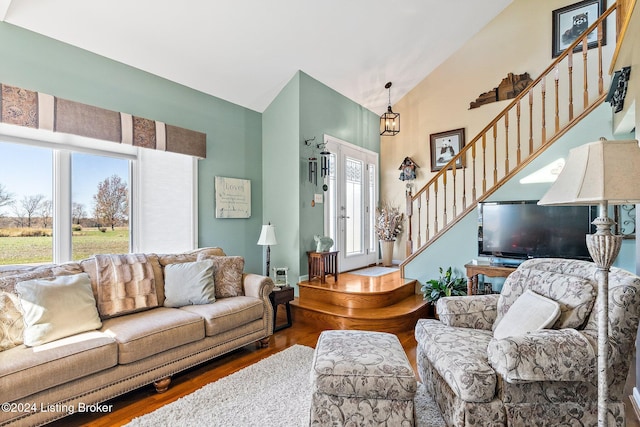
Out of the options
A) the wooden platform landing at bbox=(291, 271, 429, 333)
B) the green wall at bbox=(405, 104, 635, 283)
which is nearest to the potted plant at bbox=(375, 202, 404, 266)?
the green wall at bbox=(405, 104, 635, 283)

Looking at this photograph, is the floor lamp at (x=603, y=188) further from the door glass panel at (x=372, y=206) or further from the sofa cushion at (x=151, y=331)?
the door glass panel at (x=372, y=206)

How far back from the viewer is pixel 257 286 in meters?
3.20

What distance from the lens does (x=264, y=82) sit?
428cm

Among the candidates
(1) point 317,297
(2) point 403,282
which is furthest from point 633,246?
(1) point 317,297

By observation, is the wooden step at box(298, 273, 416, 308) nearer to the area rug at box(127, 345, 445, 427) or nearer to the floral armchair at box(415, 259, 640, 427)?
the area rug at box(127, 345, 445, 427)

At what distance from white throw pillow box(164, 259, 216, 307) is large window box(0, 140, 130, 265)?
2.62 ft

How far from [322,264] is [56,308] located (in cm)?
280

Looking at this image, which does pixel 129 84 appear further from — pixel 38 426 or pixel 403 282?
pixel 403 282

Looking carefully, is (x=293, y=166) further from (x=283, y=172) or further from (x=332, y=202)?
(x=332, y=202)

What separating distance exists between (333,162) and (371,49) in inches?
63.6

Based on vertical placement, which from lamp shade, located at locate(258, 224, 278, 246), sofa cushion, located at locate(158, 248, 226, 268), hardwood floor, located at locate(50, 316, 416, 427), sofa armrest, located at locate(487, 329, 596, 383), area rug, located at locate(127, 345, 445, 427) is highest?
lamp shade, located at locate(258, 224, 278, 246)

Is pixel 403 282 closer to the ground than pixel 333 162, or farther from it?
closer to the ground

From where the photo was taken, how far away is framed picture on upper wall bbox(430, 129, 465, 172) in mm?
5137

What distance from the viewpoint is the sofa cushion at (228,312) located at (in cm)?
268
